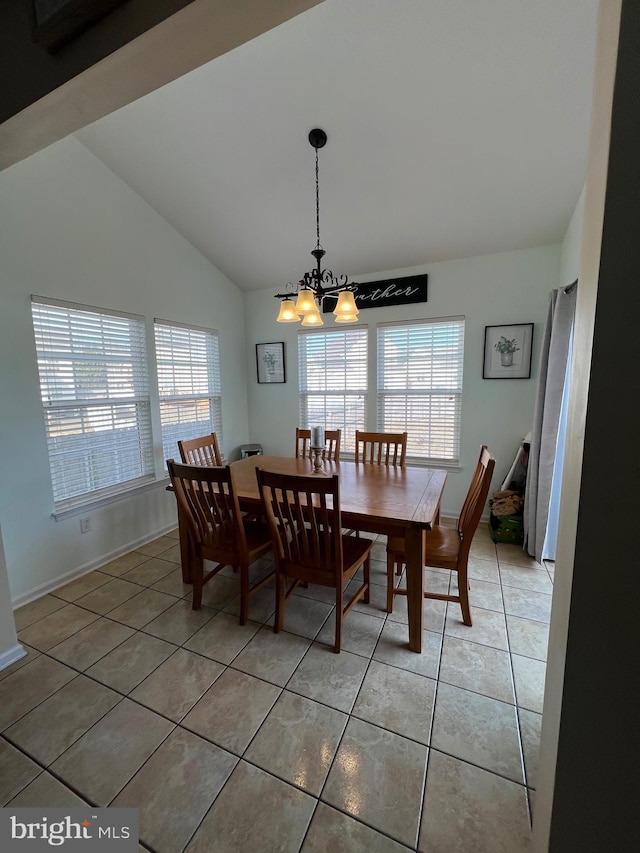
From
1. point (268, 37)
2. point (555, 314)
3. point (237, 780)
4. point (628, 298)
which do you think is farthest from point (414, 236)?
point (237, 780)

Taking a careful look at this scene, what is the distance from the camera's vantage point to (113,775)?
4.08ft

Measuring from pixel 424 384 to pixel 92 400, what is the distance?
304 centimetres

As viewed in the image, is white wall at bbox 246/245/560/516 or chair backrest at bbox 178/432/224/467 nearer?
chair backrest at bbox 178/432/224/467

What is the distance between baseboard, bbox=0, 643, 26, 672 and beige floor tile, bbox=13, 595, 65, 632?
11.8 inches

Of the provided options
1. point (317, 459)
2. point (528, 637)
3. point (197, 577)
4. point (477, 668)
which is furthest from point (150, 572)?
point (528, 637)

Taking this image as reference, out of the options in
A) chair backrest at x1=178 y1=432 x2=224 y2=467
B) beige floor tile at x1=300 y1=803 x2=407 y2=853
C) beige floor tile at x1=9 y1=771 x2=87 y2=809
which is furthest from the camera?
chair backrest at x1=178 y1=432 x2=224 y2=467

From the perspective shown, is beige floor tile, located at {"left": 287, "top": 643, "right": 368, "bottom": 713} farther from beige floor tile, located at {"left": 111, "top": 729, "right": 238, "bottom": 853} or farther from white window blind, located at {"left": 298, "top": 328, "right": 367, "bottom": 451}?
white window blind, located at {"left": 298, "top": 328, "right": 367, "bottom": 451}

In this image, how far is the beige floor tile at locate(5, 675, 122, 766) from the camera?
1356 mm

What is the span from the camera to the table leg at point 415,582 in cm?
171

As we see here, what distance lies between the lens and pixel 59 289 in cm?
242

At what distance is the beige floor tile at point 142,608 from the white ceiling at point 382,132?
313 cm

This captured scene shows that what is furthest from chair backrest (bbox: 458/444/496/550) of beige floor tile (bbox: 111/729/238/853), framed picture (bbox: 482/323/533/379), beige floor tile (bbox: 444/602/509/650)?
framed picture (bbox: 482/323/533/379)

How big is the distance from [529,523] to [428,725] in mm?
1887

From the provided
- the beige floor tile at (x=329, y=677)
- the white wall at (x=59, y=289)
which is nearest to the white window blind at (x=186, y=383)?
the white wall at (x=59, y=289)
